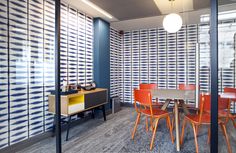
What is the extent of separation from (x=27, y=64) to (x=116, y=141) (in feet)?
6.36

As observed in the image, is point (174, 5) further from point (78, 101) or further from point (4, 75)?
point (4, 75)

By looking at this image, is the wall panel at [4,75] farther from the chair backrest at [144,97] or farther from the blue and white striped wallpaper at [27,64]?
the chair backrest at [144,97]

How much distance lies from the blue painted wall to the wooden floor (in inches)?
47.6

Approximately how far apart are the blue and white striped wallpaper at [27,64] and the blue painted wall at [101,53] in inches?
30.9

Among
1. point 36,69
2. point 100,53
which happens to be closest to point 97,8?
point 100,53

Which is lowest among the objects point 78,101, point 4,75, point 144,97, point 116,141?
point 116,141

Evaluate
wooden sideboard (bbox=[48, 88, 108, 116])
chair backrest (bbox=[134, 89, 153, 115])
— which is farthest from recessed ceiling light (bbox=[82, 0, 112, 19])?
chair backrest (bbox=[134, 89, 153, 115])

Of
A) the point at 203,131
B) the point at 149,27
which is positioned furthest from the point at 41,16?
the point at 203,131

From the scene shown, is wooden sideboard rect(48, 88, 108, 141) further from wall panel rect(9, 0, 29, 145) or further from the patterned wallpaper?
the patterned wallpaper

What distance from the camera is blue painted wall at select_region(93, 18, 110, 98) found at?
408cm

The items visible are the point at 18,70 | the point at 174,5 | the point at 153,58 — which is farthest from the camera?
the point at 153,58

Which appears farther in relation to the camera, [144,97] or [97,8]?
[97,8]

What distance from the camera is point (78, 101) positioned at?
315 centimetres

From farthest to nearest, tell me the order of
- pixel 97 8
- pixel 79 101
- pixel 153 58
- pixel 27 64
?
pixel 153 58 < pixel 97 8 < pixel 79 101 < pixel 27 64
